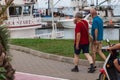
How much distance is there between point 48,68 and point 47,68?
3 cm

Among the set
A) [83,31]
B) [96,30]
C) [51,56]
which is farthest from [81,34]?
[51,56]

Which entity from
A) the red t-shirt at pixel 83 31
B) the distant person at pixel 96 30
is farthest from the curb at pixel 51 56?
the red t-shirt at pixel 83 31

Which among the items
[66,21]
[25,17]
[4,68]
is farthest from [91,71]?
[66,21]

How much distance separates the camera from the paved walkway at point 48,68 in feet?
37.3

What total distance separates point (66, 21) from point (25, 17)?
66.7 ft

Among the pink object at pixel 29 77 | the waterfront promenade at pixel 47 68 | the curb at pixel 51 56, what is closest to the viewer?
the pink object at pixel 29 77

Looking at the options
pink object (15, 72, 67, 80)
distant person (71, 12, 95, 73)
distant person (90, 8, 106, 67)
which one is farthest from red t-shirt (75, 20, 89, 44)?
pink object (15, 72, 67, 80)

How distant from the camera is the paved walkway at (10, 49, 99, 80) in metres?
11.4

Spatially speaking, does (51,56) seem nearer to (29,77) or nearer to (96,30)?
(96,30)

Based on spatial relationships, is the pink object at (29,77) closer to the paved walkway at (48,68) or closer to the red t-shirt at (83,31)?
the paved walkway at (48,68)

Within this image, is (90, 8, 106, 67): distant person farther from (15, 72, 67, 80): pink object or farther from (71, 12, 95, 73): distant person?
(15, 72, 67, 80): pink object

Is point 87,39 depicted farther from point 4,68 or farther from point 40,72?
point 4,68

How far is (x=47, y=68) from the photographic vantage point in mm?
12695

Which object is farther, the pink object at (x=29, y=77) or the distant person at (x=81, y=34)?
the distant person at (x=81, y=34)
